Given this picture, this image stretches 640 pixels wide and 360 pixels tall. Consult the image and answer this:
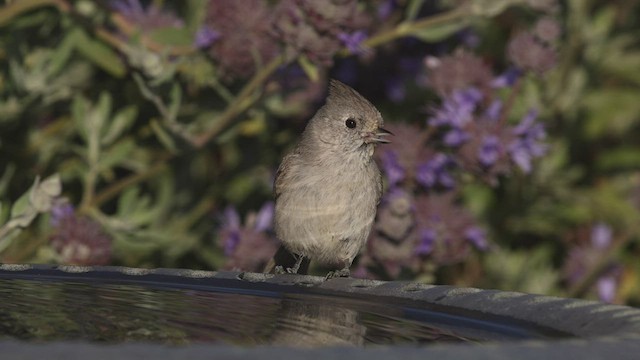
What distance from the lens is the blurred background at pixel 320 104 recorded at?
4.00 m

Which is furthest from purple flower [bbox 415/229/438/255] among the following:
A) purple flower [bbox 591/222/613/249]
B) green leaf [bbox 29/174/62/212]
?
green leaf [bbox 29/174/62/212]

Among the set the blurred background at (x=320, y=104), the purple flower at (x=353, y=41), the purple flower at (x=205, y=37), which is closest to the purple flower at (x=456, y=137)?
the blurred background at (x=320, y=104)

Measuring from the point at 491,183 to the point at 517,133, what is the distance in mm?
184

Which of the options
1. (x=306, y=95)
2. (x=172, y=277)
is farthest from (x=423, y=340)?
(x=306, y=95)

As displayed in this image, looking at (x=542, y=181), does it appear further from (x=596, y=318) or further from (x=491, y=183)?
(x=596, y=318)

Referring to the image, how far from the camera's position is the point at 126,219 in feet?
13.3

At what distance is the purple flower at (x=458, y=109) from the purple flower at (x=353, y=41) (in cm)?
41

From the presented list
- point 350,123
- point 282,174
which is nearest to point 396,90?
point 350,123

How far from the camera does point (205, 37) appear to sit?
13.6ft

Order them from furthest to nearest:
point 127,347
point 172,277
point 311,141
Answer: point 311,141, point 172,277, point 127,347

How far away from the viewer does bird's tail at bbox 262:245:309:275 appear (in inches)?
167

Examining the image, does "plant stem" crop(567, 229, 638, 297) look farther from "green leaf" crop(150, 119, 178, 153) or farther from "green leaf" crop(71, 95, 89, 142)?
"green leaf" crop(71, 95, 89, 142)

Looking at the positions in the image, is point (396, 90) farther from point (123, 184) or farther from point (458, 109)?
point (123, 184)

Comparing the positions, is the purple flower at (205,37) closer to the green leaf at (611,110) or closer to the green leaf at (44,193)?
the green leaf at (44,193)
